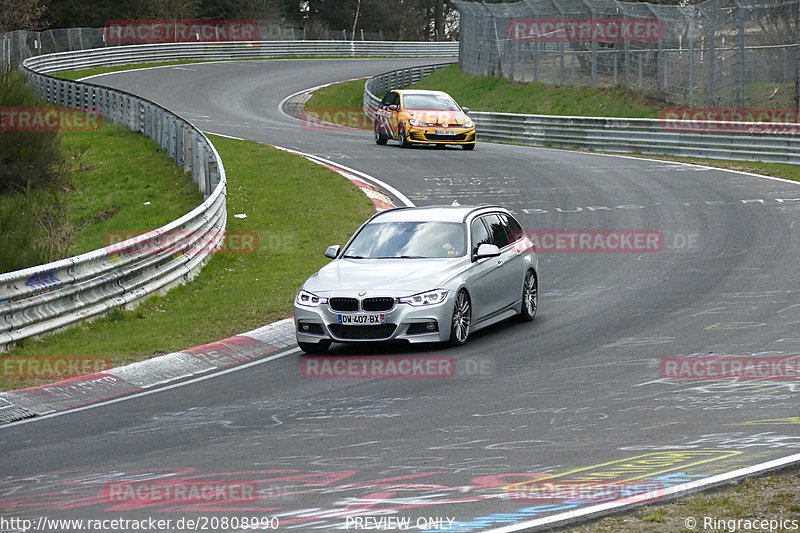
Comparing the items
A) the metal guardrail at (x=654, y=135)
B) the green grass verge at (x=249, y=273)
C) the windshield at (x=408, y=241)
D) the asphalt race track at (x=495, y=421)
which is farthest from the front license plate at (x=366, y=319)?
the metal guardrail at (x=654, y=135)

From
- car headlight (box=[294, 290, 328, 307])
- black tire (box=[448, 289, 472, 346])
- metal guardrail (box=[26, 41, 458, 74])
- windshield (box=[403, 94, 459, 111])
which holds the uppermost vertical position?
metal guardrail (box=[26, 41, 458, 74])

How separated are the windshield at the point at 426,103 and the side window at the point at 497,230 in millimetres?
18613

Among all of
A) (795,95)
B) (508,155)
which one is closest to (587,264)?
(508,155)

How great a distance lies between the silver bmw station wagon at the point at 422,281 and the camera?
39.8 ft

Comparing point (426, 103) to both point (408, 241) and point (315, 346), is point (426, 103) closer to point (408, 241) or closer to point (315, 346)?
point (408, 241)

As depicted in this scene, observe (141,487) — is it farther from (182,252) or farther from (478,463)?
(182,252)

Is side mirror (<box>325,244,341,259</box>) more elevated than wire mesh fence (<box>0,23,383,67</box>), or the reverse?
wire mesh fence (<box>0,23,383,67</box>)

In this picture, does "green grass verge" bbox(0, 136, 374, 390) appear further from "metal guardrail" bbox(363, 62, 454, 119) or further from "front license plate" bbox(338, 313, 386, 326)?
"metal guardrail" bbox(363, 62, 454, 119)

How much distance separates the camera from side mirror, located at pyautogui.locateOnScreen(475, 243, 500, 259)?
13023mm

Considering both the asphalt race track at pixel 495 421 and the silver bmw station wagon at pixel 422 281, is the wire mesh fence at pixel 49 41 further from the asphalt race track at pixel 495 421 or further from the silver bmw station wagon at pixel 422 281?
the asphalt race track at pixel 495 421

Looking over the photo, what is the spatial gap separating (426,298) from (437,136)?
66.8 ft

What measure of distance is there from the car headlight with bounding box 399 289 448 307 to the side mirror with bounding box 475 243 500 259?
1030mm

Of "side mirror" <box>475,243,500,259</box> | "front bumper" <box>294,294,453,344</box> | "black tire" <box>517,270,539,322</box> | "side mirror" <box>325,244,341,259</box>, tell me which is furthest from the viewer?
A: "black tire" <box>517,270,539,322</box>

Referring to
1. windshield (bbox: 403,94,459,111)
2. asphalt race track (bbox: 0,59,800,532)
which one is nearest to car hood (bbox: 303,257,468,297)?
asphalt race track (bbox: 0,59,800,532)
